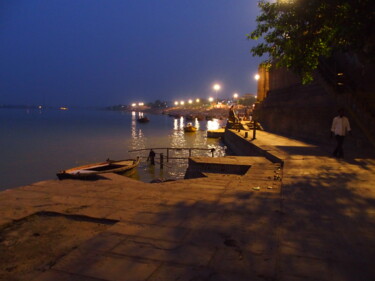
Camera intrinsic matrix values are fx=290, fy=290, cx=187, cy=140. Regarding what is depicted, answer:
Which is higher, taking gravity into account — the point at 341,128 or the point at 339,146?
the point at 341,128

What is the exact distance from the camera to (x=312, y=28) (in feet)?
31.3

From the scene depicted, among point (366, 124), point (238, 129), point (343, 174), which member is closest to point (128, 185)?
point (343, 174)

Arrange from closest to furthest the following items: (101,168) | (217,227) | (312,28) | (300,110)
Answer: (217,227), (312,28), (101,168), (300,110)

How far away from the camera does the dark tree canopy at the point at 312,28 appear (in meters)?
7.35

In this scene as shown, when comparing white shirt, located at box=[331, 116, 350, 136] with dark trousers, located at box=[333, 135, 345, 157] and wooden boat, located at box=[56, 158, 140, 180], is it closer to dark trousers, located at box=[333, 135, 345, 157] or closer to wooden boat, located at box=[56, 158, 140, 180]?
dark trousers, located at box=[333, 135, 345, 157]

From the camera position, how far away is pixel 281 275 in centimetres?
283

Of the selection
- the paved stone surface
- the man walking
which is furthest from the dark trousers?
the paved stone surface

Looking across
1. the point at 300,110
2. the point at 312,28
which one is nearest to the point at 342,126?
the point at 312,28

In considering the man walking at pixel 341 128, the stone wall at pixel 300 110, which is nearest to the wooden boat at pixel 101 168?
the stone wall at pixel 300 110

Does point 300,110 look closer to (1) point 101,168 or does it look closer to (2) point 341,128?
(2) point 341,128

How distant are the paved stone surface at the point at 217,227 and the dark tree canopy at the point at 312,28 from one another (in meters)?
3.81

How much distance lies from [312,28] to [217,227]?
826cm

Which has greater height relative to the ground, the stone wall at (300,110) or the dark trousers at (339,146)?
the stone wall at (300,110)

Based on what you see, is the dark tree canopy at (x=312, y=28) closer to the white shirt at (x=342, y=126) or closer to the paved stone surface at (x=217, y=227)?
the white shirt at (x=342, y=126)
